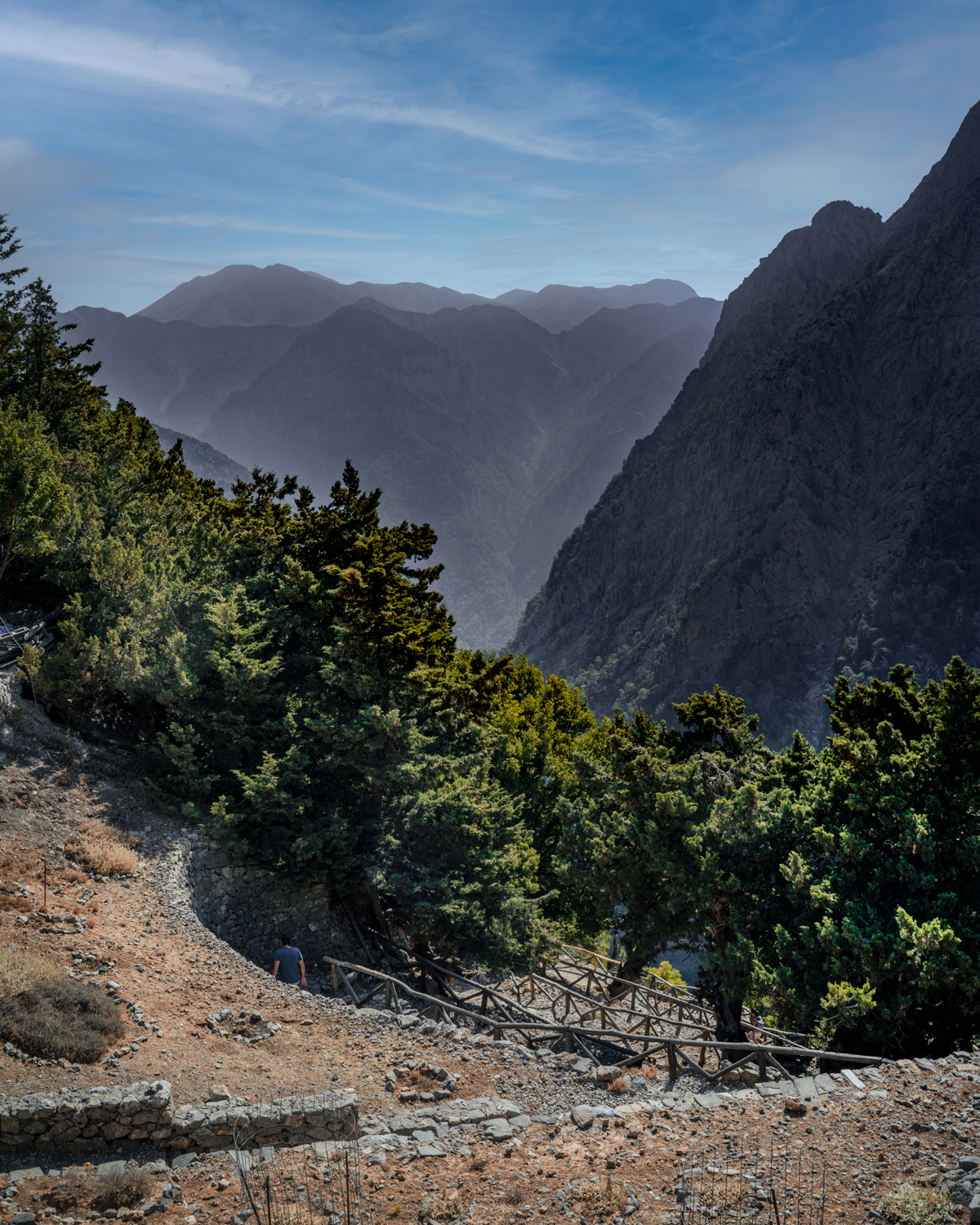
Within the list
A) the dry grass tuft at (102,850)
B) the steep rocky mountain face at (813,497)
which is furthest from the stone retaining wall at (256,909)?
the steep rocky mountain face at (813,497)

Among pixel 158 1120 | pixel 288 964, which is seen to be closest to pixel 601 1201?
pixel 158 1120

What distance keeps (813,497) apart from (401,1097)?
140738mm

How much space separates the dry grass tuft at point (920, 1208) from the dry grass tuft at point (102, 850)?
46.1 ft

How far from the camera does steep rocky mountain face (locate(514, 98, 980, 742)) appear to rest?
11800 centimetres

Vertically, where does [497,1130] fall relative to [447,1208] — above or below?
below

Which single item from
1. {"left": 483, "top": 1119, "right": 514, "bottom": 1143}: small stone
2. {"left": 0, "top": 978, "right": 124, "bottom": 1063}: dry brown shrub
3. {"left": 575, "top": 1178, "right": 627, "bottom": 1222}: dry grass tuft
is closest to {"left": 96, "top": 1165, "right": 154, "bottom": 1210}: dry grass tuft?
{"left": 0, "top": 978, "right": 124, "bottom": 1063}: dry brown shrub

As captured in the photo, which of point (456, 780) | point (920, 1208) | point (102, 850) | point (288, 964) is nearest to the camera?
point (920, 1208)

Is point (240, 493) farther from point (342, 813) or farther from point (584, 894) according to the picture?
point (584, 894)

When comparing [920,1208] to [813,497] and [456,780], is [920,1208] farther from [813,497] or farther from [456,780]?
[813,497]

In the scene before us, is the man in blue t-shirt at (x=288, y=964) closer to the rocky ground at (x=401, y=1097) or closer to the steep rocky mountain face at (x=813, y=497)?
the rocky ground at (x=401, y=1097)

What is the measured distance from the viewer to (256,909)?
19.3 meters

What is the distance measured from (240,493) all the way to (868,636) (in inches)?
4236

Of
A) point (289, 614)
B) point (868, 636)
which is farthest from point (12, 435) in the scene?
point (868, 636)

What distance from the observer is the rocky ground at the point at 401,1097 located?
9.42 m
